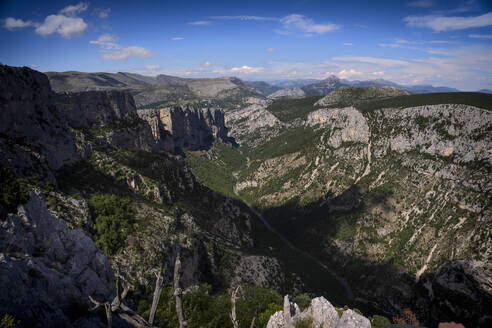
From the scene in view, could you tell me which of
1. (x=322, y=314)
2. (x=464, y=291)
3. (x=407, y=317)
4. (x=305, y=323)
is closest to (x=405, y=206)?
(x=464, y=291)

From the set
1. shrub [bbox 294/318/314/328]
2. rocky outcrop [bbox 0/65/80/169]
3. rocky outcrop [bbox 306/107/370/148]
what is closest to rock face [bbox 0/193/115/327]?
shrub [bbox 294/318/314/328]

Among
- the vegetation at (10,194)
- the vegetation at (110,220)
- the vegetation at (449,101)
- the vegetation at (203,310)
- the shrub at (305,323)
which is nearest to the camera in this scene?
the vegetation at (10,194)

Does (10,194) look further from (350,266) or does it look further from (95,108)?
(350,266)

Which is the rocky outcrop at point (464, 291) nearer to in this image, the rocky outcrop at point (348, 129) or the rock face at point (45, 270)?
the rocky outcrop at point (348, 129)

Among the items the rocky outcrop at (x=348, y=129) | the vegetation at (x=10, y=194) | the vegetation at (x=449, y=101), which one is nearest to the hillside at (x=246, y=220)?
the vegetation at (x=10, y=194)

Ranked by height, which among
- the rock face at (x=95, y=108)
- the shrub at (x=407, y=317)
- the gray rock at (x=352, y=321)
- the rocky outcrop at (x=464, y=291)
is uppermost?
Result: the rock face at (x=95, y=108)
